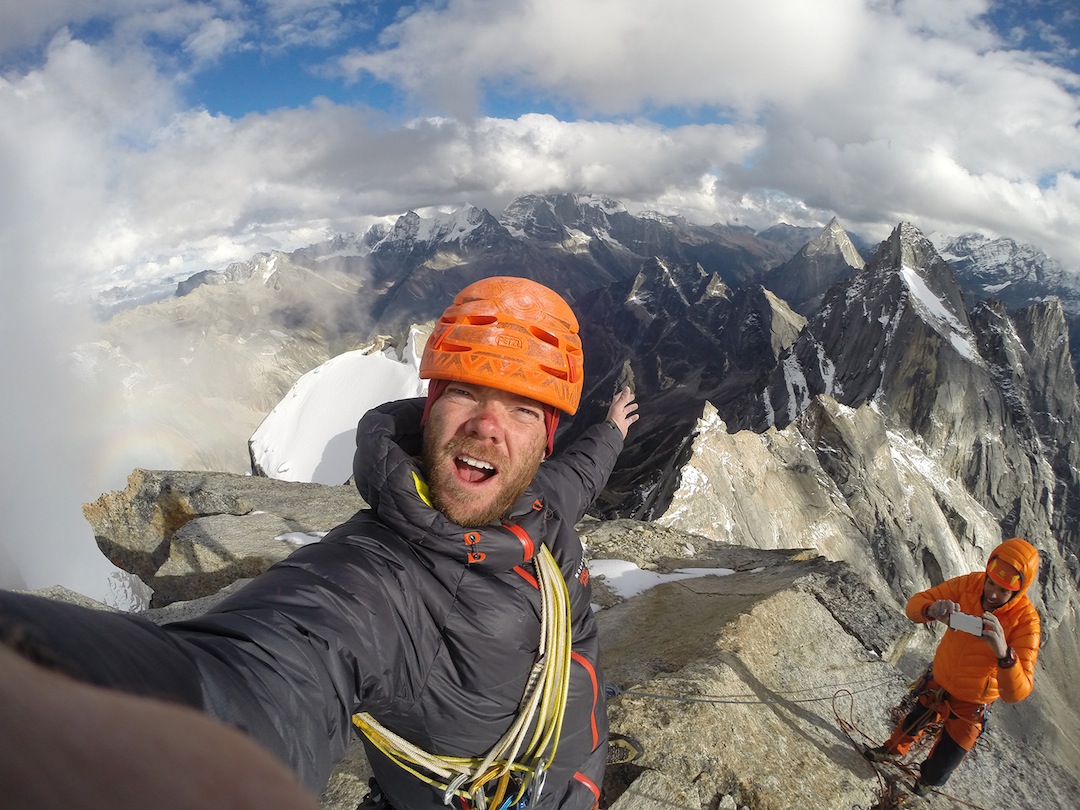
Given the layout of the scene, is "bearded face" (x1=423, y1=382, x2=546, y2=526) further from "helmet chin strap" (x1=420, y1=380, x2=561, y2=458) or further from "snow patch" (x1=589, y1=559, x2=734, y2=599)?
"snow patch" (x1=589, y1=559, x2=734, y2=599)

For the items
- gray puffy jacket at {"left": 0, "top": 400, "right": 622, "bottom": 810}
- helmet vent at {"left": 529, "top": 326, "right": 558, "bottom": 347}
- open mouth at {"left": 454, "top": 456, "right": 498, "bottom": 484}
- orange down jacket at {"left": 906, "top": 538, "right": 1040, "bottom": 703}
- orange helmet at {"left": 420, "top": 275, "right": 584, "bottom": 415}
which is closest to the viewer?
gray puffy jacket at {"left": 0, "top": 400, "right": 622, "bottom": 810}

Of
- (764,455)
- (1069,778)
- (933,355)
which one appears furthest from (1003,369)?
(1069,778)

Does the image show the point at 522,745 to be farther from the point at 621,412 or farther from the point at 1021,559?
the point at 1021,559

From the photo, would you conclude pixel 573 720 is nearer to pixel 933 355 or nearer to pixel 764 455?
pixel 764 455


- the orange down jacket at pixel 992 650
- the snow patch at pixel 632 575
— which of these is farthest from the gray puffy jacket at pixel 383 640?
the snow patch at pixel 632 575

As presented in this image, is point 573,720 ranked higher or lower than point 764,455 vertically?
higher

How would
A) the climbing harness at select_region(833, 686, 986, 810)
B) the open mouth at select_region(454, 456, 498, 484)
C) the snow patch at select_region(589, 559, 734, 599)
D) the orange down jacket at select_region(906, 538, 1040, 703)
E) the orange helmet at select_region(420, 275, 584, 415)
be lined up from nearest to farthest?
1. the open mouth at select_region(454, 456, 498, 484)
2. the orange helmet at select_region(420, 275, 584, 415)
3. the climbing harness at select_region(833, 686, 986, 810)
4. the orange down jacket at select_region(906, 538, 1040, 703)
5. the snow patch at select_region(589, 559, 734, 599)

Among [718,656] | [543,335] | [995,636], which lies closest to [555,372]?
[543,335]

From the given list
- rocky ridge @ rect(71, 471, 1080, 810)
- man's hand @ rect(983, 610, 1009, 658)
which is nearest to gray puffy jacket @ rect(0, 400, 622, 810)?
rocky ridge @ rect(71, 471, 1080, 810)
